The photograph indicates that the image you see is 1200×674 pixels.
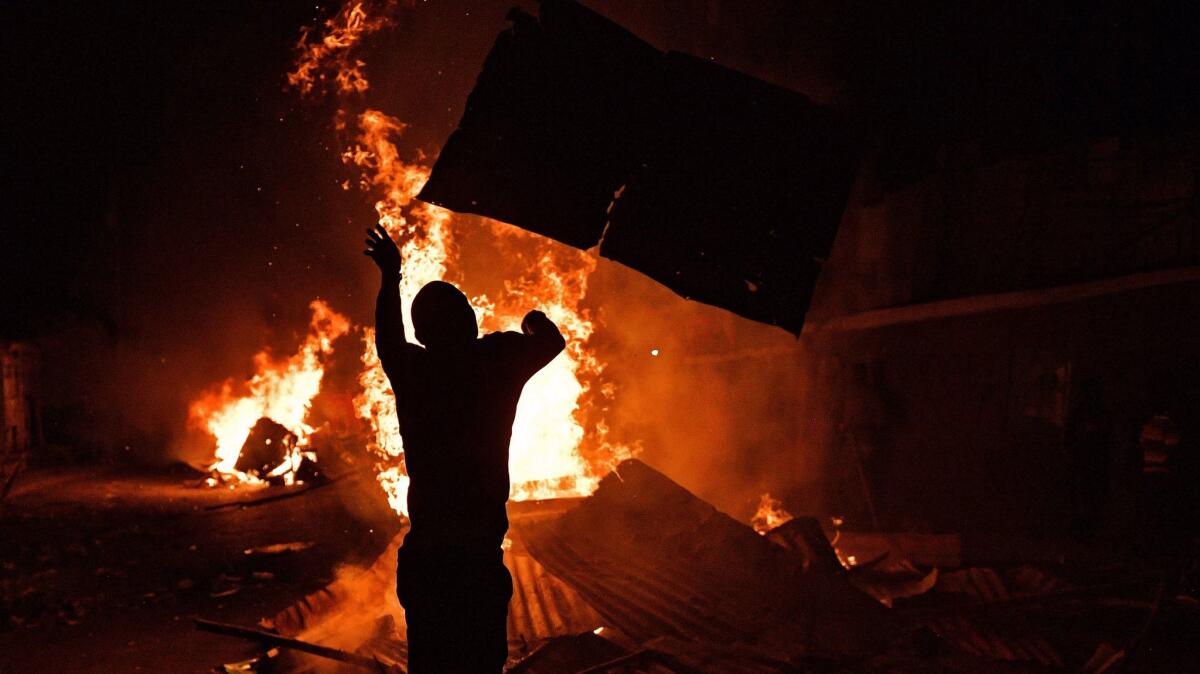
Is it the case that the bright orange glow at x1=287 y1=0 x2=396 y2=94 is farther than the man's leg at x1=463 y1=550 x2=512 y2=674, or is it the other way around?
the bright orange glow at x1=287 y1=0 x2=396 y2=94

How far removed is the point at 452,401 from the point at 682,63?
2.18 meters

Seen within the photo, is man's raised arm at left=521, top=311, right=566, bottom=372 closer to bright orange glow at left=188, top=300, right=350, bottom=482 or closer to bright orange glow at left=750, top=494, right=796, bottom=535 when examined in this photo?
bright orange glow at left=750, top=494, right=796, bottom=535

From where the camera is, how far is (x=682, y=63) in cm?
419

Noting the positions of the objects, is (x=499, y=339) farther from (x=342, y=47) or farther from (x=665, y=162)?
(x=342, y=47)

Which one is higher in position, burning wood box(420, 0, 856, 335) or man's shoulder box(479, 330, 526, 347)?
burning wood box(420, 0, 856, 335)

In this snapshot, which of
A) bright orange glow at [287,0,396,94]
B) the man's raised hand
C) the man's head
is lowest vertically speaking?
the man's head

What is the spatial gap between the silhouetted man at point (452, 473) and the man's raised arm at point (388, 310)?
20mm

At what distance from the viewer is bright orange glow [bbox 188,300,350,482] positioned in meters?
20.4

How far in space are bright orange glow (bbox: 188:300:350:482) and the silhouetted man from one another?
649 inches

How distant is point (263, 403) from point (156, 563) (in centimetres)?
1195

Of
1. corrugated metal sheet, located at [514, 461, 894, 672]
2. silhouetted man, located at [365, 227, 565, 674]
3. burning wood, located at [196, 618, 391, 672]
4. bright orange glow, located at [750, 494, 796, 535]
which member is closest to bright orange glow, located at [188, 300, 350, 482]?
bright orange glow, located at [750, 494, 796, 535]

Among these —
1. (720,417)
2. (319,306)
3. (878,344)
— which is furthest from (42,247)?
(878,344)

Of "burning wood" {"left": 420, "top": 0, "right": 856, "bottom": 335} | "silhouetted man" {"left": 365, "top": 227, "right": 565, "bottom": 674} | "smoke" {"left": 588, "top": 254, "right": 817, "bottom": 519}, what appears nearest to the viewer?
"silhouetted man" {"left": 365, "top": 227, "right": 565, "bottom": 674}

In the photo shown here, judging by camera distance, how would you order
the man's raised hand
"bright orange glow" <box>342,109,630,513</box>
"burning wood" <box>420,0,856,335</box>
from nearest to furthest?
the man's raised hand < "burning wood" <box>420,0,856,335</box> < "bright orange glow" <box>342,109,630,513</box>
